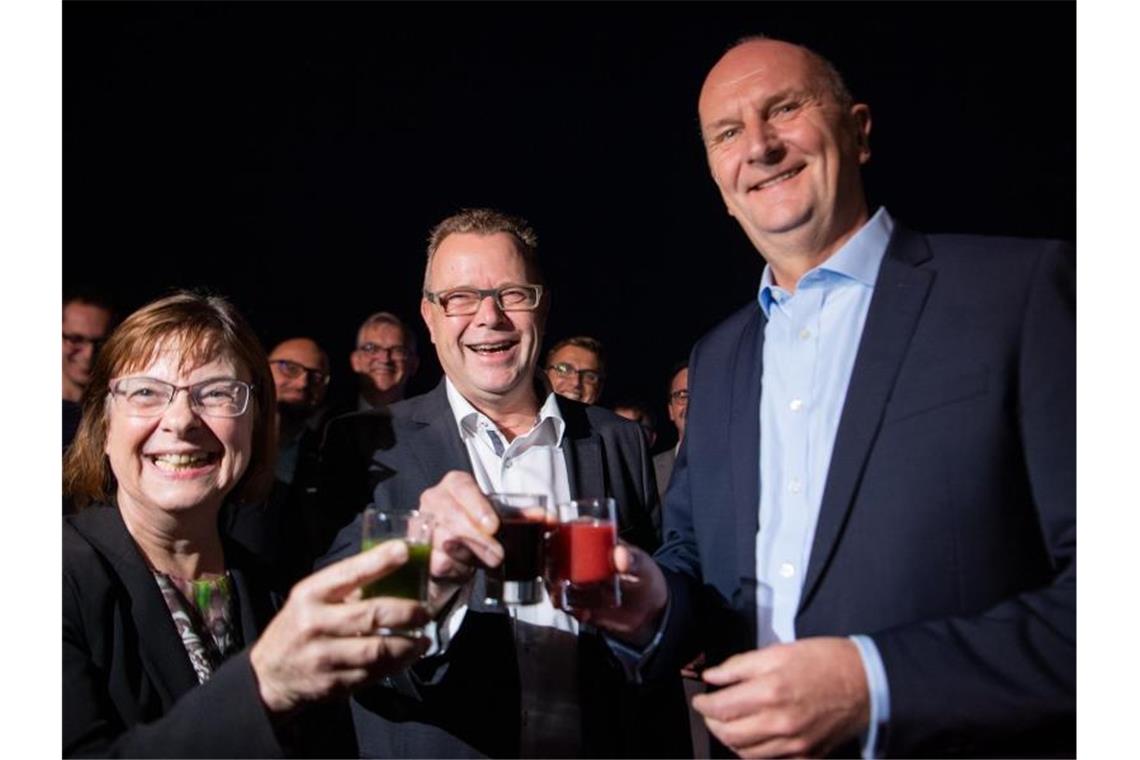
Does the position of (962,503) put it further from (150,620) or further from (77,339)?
(77,339)

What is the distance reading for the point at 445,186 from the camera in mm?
6453

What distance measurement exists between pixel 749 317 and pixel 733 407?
0.79ft

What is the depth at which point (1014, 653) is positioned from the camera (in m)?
1.43

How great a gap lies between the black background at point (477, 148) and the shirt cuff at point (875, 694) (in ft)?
11.6

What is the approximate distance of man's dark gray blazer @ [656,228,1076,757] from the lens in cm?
143

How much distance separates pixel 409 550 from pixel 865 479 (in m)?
0.78

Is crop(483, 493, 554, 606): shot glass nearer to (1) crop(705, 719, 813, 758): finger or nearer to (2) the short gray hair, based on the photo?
(1) crop(705, 719, 813, 758): finger

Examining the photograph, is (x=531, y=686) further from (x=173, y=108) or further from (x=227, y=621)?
(x=173, y=108)

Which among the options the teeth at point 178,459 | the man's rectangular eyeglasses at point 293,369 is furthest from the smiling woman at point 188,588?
the man's rectangular eyeglasses at point 293,369

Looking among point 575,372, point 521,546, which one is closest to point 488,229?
point 521,546

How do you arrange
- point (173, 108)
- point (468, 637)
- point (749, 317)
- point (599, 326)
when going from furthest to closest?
point (599, 326)
point (173, 108)
point (468, 637)
point (749, 317)

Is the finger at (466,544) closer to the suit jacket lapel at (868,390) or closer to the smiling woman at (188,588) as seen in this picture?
the smiling woman at (188,588)

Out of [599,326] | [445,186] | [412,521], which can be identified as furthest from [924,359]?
[445,186]

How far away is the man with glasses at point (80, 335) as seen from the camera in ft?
12.6
